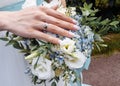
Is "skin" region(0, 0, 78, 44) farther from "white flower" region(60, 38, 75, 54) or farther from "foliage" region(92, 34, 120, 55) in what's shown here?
"foliage" region(92, 34, 120, 55)

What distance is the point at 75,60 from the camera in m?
1.38

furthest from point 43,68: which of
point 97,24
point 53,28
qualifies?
point 97,24

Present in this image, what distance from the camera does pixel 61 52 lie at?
1369 mm

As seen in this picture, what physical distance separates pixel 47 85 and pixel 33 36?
0.43m

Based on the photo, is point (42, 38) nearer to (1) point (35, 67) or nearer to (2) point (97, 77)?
(1) point (35, 67)

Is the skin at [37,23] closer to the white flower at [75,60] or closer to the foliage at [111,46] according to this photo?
the white flower at [75,60]

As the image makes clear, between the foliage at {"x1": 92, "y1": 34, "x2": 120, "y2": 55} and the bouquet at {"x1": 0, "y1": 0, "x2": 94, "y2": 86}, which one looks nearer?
the bouquet at {"x1": 0, "y1": 0, "x2": 94, "y2": 86}

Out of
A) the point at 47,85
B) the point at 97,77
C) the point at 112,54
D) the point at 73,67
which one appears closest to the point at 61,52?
the point at 73,67

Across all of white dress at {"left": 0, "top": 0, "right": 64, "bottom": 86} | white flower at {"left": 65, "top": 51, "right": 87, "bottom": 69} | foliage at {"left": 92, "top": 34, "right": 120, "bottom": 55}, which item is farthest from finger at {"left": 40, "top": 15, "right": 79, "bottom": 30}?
foliage at {"left": 92, "top": 34, "right": 120, "bottom": 55}

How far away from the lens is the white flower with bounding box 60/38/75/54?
1346 millimetres

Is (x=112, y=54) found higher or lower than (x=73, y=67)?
lower

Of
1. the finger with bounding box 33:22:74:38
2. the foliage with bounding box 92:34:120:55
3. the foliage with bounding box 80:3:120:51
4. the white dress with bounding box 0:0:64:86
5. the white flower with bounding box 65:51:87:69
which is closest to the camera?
the finger with bounding box 33:22:74:38

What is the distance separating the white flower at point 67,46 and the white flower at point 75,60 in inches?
0.9

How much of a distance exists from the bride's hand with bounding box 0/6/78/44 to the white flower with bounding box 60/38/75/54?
0.10 feet
